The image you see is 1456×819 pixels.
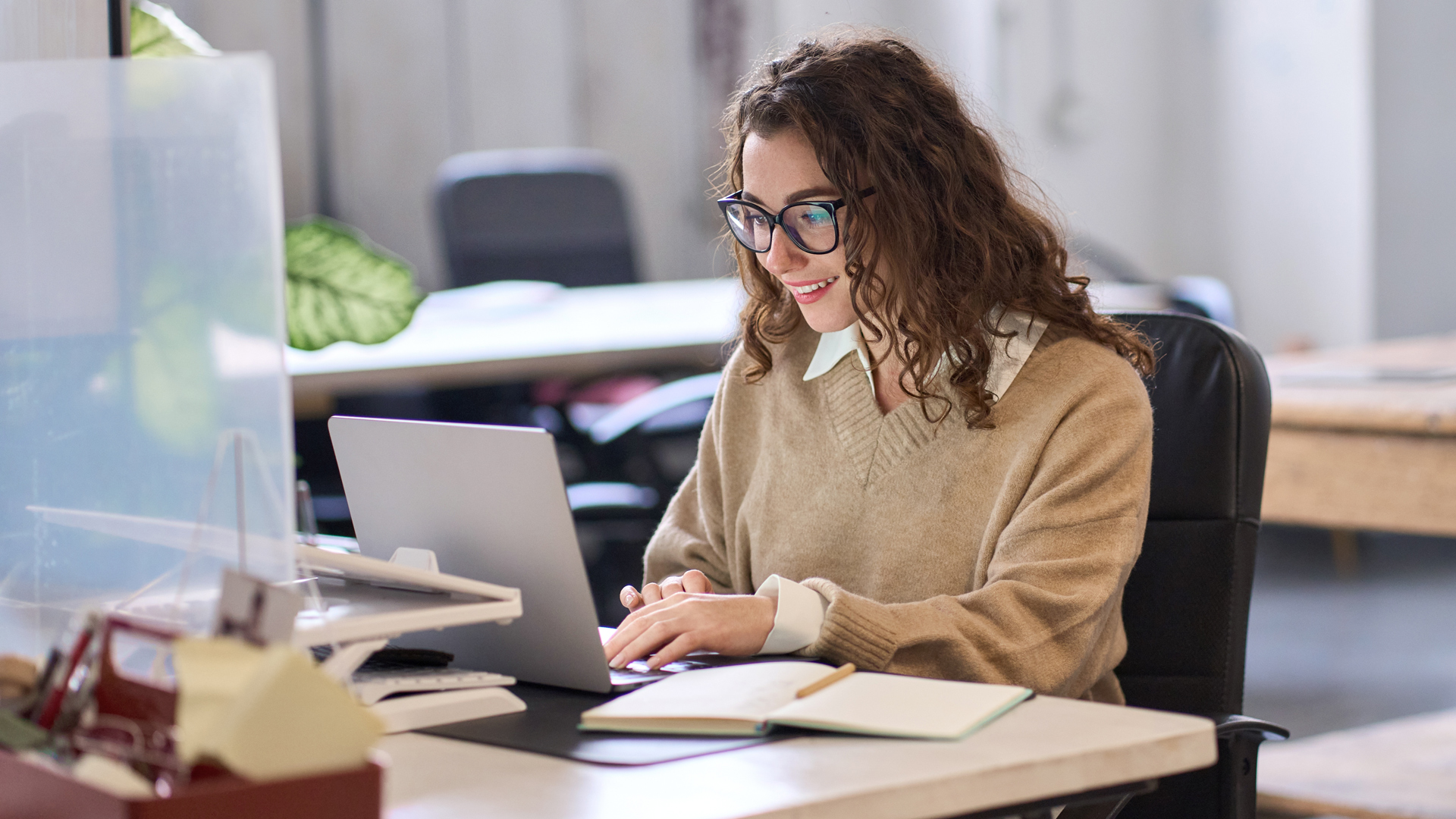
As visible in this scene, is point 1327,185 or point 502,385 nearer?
point 502,385

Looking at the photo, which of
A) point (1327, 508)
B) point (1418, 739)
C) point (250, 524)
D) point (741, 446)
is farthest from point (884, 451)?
point (1418, 739)

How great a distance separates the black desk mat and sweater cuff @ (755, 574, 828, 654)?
0.16 metres

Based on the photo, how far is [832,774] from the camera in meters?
0.86

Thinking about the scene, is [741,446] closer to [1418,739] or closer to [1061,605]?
[1061,605]

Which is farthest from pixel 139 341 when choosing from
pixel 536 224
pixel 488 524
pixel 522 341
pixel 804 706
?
pixel 536 224

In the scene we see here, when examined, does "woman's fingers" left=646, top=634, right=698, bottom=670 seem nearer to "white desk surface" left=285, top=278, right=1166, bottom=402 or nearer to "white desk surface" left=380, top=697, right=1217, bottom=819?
"white desk surface" left=380, top=697, right=1217, bottom=819

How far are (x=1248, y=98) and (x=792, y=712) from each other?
4.71 meters

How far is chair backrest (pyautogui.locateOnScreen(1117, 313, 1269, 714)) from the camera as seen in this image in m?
1.41

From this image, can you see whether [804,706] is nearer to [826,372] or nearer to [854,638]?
[854,638]

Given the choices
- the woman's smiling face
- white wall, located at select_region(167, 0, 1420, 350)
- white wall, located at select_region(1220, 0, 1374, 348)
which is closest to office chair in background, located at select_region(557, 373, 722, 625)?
the woman's smiling face

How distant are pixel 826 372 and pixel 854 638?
0.43 metres

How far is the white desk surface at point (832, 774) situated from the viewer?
829mm

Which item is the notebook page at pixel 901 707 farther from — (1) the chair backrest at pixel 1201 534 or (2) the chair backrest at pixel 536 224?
(2) the chair backrest at pixel 536 224

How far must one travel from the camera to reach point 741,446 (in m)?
1.62
